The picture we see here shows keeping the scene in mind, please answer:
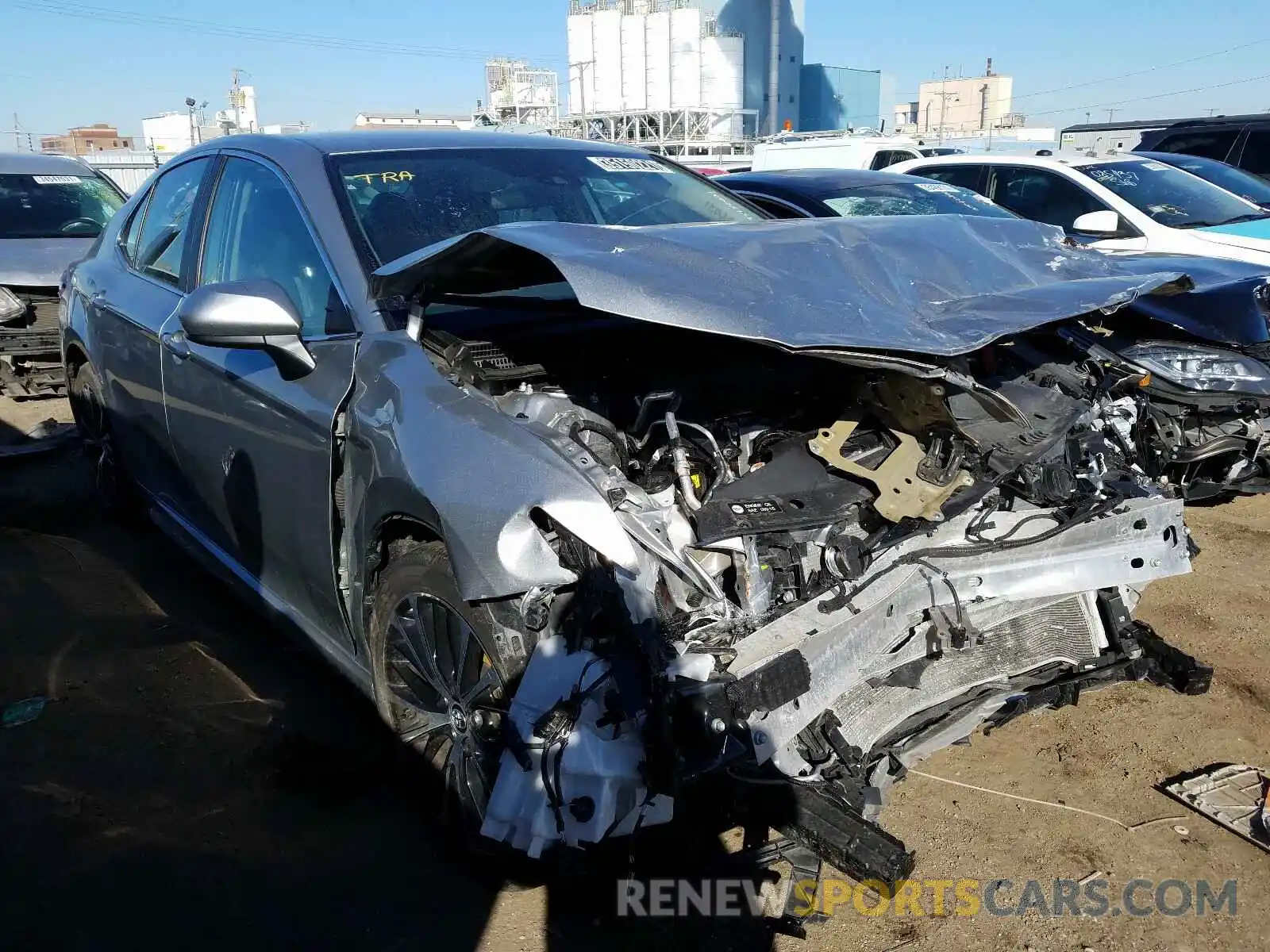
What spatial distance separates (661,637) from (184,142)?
40.0m

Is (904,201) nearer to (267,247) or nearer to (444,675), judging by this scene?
(267,247)

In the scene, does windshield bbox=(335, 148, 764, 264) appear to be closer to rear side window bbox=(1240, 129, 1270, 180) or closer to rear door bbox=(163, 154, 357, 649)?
rear door bbox=(163, 154, 357, 649)

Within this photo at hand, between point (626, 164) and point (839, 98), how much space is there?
2179 inches

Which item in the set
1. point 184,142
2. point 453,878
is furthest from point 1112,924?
point 184,142

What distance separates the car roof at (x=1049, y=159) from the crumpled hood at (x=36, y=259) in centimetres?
718

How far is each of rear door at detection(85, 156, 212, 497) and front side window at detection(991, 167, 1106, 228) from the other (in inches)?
247

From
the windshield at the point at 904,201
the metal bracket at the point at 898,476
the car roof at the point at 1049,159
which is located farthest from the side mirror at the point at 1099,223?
the metal bracket at the point at 898,476

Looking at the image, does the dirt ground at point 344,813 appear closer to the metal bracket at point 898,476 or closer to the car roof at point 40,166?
the metal bracket at point 898,476

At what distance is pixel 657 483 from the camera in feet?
7.75

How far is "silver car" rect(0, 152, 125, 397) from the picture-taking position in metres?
7.23

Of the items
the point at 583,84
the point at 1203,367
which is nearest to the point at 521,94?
the point at 583,84

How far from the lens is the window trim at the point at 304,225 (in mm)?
2723

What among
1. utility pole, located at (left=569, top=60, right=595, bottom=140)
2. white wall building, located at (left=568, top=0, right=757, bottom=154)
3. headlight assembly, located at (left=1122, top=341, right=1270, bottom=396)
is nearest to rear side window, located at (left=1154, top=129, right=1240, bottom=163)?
headlight assembly, located at (left=1122, top=341, right=1270, bottom=396)

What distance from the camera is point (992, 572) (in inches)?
98.9
